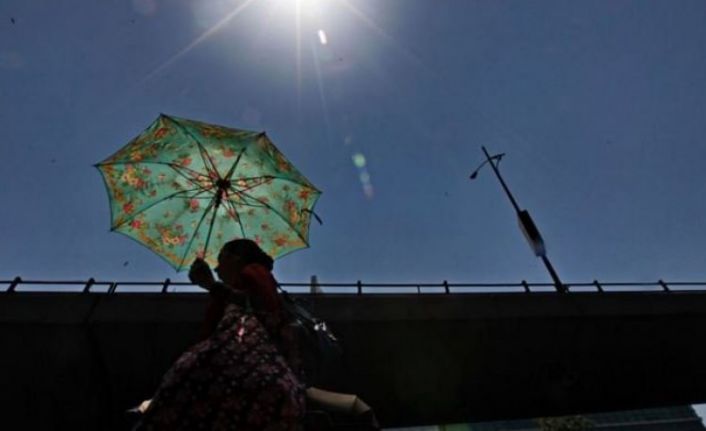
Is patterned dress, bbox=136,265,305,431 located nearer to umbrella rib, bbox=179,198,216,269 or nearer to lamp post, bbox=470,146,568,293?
umbrella rib, bbox=179,198,216,269

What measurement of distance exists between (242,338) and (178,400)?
442mm

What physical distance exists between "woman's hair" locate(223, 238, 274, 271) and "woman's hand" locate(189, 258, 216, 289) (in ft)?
1.32

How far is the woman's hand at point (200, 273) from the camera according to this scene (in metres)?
2.60

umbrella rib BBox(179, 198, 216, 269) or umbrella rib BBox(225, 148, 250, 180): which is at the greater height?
umbrella rib BBox(225, 148, 250, 180)

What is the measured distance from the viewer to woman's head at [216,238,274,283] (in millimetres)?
3037

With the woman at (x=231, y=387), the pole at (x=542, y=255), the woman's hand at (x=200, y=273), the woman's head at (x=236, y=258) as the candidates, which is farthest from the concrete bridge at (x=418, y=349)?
the woman at (x=231, y=387)

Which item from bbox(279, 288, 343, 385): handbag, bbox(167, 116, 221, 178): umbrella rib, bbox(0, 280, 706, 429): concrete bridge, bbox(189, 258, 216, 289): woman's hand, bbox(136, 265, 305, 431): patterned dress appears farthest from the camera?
bbox(0, 280, 706, 429): concrete bridge

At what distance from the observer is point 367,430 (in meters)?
2.99

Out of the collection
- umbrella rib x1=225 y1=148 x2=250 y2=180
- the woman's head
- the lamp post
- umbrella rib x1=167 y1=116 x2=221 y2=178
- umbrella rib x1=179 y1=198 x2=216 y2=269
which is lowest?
the woman's head

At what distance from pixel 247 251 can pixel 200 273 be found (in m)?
0.49

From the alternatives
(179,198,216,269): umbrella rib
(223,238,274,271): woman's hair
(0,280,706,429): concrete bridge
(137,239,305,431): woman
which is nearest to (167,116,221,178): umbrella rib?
(179,198,216,269): umbrella rib

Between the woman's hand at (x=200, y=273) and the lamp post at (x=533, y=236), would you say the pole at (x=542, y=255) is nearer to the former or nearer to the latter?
the lamp post at (x=533, y=236)

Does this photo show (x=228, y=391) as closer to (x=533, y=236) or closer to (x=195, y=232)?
(x=195, y=232)

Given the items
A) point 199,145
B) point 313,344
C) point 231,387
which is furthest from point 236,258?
point 199,145
